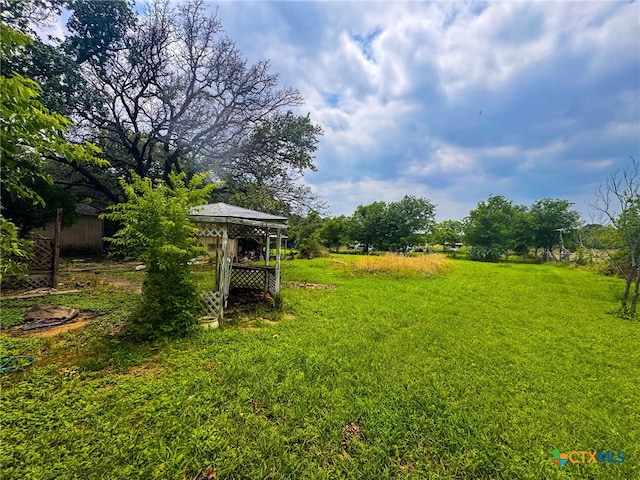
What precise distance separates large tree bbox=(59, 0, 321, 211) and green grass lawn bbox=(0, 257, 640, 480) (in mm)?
9778

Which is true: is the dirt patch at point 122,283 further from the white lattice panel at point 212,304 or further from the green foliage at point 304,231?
the green foliage at point 304,231

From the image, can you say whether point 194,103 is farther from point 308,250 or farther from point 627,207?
point 627,207

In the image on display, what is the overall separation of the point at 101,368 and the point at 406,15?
28.3 ft

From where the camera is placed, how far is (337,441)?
85.7 inches

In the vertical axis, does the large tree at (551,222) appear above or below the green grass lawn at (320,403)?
above

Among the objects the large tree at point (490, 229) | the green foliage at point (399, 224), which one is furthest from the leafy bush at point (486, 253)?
the green foliage at point (399, 224)

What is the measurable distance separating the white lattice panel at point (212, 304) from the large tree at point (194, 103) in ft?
27.5

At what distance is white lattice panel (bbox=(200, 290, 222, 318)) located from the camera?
473cm

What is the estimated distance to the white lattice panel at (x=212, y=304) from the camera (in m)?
4.73

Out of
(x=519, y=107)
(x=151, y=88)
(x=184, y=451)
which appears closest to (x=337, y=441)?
(x=184, y=451)

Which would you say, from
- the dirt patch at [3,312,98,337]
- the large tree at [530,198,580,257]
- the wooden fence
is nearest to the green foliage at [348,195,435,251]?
the large tree at [530,198,580,257]

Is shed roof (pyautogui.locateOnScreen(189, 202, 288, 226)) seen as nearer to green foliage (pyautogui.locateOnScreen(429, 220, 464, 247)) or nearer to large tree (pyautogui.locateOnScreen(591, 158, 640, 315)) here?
large tree (pyautogui.locateOnScreen(591, 158, 640, 315))

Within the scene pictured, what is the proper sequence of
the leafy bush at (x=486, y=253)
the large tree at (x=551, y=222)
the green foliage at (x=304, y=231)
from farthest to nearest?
the large tree at (x=551, y=222) < the leafy bush at (x=486, y=253) < the green foliage at (x=304, y=231)

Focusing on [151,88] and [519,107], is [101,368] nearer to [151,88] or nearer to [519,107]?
[519,107]
